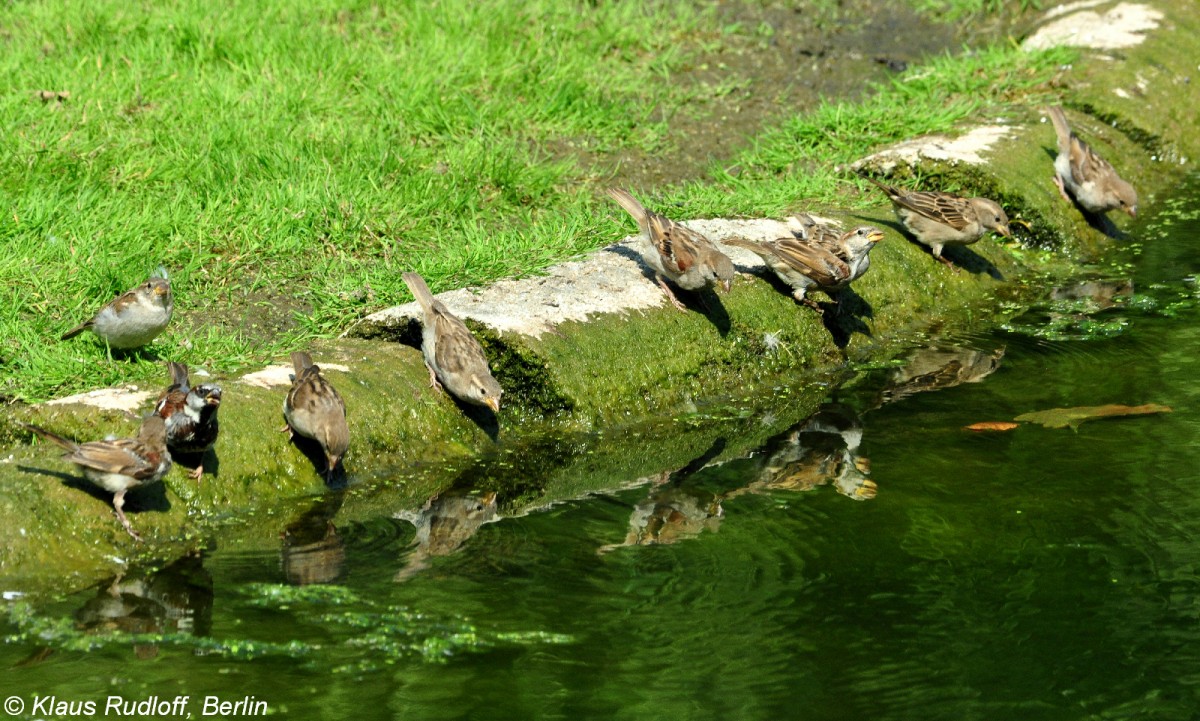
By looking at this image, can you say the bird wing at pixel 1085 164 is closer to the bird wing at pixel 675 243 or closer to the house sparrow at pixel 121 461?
the bird wing at pixel 675 243

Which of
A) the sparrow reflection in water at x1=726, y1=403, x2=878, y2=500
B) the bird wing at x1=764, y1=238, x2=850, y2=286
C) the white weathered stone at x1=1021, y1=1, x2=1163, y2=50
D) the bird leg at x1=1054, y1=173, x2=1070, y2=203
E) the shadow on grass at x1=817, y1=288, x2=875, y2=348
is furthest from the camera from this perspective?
the white weathered stone at x1=1021, y1=1, x2=1163, y2=50

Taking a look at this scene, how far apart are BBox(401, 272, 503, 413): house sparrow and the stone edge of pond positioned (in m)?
0.15

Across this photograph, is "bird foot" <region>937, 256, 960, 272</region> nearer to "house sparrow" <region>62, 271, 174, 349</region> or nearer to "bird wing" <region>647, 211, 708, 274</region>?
"bird wing" <region>647, 211, 708, 274</region>

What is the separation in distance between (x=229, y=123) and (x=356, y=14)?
8.71ft

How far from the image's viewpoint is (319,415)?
5.94m

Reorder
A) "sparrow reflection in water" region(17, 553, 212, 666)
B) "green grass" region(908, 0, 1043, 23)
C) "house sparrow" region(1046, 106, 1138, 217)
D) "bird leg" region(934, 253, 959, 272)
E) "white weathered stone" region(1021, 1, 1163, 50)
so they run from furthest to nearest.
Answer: "green grass" region(908, 0, 1043, 23) → "white weathered stone" region(1021, 1, 1163, 50) → "house sparrow" region(1046, 106, 1138, 217) → "bird leg" region(934, 253, 959, 272) → "sparrow reflection in water" region(17, 553, 212, 666)

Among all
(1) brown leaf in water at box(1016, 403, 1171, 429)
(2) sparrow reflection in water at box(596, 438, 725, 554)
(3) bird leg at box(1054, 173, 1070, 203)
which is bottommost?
(1) brown leaf in water at box(1016, 403, 1171, 429)

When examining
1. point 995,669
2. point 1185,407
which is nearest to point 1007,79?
point 1185,407

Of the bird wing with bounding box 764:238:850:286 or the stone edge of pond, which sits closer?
the stone edge of pond

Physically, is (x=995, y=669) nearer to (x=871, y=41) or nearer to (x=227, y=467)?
(x=227, y=467)

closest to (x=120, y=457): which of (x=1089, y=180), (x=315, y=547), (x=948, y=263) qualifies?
(x=315, y=547)

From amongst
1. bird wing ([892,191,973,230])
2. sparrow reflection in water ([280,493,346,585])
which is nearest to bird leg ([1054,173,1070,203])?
bird wing ([892,191,973,230])

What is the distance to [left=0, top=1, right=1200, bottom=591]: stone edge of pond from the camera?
559 centimetres

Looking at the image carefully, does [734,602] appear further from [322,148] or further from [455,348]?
[322,148]
